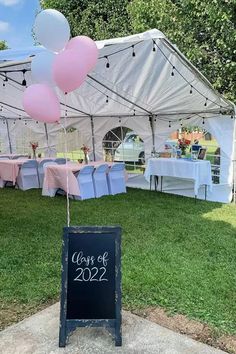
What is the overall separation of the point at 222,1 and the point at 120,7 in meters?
5.43

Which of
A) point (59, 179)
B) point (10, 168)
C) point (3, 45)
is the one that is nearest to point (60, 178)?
point (59, 179)

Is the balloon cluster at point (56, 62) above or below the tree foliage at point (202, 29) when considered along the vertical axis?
below

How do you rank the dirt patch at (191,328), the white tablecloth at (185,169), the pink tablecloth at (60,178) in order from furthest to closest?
the pink tablecloth at (60,178) < the white tablecloth at (185,169) < the dirt patch at (191,328)

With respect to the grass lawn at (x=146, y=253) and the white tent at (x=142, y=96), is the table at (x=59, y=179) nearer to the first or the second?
the grass lawn at (x=146, y=253)

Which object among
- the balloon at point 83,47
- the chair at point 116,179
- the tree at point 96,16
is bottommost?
the chair at point 116,179

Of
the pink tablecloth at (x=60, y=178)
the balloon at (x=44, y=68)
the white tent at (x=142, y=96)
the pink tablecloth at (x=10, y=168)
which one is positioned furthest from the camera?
the pink tablecloth at (x=10, y=168)

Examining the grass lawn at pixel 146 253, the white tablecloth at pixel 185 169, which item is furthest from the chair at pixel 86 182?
the white tablecloth at pixel 185 169

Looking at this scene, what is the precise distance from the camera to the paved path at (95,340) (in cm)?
248

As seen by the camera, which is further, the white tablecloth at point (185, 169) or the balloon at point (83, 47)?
the white tablecloth at point (185, 169)

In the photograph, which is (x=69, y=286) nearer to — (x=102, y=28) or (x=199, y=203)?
(x=199, y=203)

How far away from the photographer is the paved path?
248 centimetres

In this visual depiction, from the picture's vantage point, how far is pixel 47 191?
8.22 metres

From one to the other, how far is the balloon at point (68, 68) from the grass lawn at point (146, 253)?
6.24 feet

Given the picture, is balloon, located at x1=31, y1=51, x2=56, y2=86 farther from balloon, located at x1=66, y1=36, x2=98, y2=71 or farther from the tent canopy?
the tent canopy
